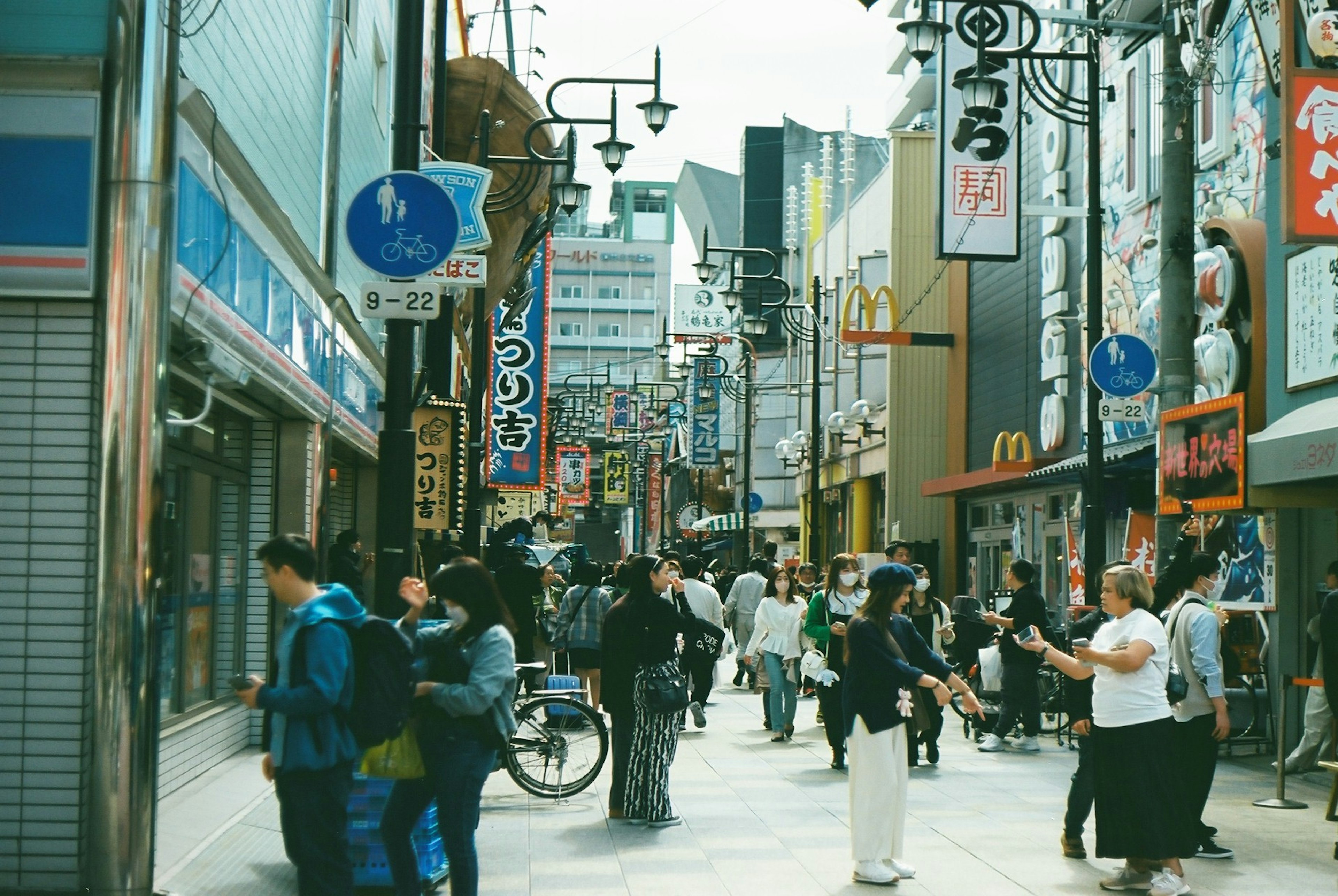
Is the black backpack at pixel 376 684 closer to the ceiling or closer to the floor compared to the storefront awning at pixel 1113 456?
closer to the floor

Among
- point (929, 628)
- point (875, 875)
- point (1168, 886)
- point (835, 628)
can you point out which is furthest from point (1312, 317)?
point (875, 875)

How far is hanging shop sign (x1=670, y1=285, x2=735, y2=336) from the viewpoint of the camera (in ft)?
244

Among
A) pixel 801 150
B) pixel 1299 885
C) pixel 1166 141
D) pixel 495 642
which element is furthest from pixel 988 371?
pixel 801 150

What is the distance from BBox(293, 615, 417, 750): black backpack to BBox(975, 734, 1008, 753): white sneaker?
10615 mm

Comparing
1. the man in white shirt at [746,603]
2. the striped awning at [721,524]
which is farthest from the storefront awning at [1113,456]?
the striped awning at [721,524]

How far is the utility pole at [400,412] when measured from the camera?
8477 mm

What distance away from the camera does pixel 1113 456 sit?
63.8ft

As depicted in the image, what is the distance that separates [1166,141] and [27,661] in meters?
10.2

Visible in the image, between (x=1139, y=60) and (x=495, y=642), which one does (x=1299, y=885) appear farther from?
(x=1139, y=60)

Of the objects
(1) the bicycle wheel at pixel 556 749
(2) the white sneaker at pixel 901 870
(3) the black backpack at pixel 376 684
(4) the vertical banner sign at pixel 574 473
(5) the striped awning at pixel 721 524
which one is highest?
(4) the vertical banner sign at pixel 574 473

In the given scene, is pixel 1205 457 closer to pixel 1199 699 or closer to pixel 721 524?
pixel 1199 699

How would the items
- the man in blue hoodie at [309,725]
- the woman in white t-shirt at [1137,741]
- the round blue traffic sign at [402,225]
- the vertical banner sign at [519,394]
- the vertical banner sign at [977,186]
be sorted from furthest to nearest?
the vertical banner sign at [519,394] → the vertical banner sign at [977,186] → the round blue traffic sign at [402,225] → the woman in white t-shirt at [1137,741] → the man in blue hoodie at [309,725]

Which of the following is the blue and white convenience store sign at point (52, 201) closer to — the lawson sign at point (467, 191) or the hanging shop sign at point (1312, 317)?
the lawson sign at point (467, 191)

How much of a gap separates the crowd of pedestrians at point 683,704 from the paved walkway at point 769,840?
1.01ft
